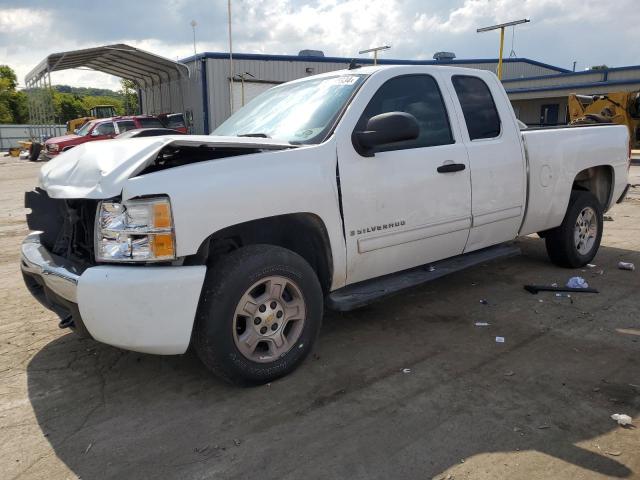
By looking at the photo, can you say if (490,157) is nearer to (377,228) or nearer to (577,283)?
(377,228)

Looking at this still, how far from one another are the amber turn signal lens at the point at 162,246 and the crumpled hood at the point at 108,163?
0.32 m

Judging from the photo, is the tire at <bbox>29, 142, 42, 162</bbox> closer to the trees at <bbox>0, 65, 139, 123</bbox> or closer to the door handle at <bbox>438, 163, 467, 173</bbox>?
the trees at <bbox>0, 65, 139, 123</bbox>

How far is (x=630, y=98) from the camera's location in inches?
813

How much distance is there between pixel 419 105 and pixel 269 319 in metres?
2.10

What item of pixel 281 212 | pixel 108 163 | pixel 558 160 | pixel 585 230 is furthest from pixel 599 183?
pixel 108 163

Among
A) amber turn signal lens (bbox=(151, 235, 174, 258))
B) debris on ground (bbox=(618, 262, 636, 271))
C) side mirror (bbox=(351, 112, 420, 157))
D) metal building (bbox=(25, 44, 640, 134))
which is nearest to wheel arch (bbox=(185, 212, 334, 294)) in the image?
amber turn signal lens (bbox=(151, 235, 174, 258))

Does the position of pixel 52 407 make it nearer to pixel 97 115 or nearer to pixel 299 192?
pixel 299 192

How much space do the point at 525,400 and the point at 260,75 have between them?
942 inches

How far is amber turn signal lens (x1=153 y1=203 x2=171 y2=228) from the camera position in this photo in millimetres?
2826

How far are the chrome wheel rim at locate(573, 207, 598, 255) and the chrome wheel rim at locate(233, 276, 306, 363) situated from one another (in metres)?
3.69

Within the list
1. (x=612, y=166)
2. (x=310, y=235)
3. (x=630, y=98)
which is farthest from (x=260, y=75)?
(x=310, y=235)

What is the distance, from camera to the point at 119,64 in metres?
26.8

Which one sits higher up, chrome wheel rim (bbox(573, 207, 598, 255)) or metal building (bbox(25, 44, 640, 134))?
metal building (bbox(25, 44, 640, 134))

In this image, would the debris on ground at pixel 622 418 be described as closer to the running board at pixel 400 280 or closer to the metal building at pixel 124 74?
the running board at pixel 400 280
